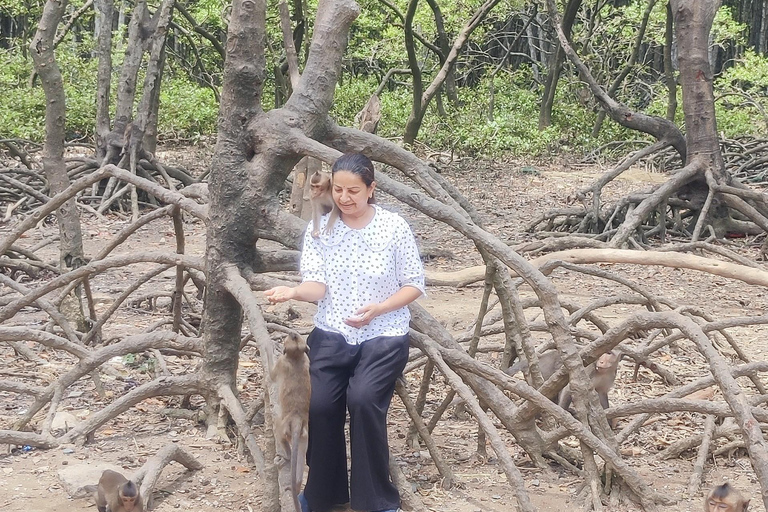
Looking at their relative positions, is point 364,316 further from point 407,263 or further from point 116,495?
point 116,495

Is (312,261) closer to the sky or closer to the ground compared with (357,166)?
closer to the ground

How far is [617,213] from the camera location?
9.03 metres

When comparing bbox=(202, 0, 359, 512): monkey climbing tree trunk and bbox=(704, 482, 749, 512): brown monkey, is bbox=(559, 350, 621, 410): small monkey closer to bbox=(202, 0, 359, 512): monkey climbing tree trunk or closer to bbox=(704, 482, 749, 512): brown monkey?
bbox=(704, 482, 749, 512): brown monkey

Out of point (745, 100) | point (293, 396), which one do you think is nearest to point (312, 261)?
point (293, 396)

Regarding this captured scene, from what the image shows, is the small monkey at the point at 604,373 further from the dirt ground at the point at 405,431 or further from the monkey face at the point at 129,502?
the monkey face at the point at 129,502

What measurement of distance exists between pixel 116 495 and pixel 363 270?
117 centimetres

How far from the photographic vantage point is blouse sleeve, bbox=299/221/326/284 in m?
3.24

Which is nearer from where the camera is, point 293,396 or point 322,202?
point 293,396

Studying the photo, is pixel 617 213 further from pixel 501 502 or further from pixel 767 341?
pixel 501 502

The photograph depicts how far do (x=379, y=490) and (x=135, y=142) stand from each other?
7592mm

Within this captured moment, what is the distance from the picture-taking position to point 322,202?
12.8 ft

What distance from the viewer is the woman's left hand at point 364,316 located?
3143 millimetres

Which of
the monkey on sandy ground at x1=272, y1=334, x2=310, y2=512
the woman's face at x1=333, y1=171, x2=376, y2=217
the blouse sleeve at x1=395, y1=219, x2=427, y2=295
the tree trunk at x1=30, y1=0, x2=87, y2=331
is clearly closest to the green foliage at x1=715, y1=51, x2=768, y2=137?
the tree trunk at x1=30, y1=0, x2=87, y2=331

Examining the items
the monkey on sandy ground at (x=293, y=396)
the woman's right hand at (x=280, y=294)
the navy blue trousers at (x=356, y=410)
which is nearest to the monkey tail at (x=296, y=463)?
the monkey on sandy ground at (x=293, y=396)
